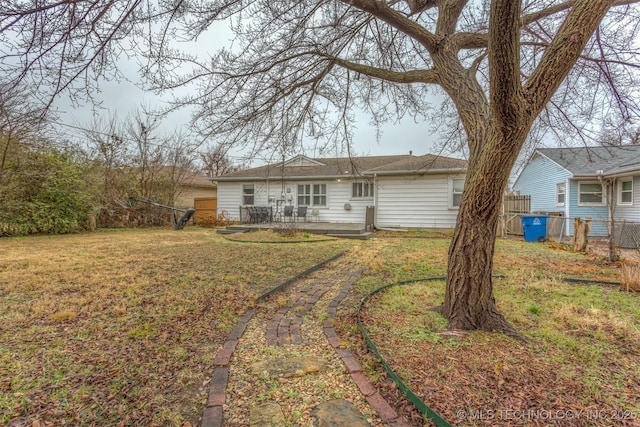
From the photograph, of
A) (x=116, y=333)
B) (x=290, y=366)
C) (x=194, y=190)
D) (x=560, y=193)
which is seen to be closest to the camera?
(x=290, y=366)

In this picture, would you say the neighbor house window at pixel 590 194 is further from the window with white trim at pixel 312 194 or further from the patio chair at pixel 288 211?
the patio chair at pixel 288 211

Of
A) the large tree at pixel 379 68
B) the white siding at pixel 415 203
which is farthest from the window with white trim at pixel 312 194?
the large tree at pixel 379 68

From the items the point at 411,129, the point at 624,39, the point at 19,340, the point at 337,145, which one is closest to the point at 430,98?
the point at 411,129

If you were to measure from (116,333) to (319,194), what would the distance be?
11655mm

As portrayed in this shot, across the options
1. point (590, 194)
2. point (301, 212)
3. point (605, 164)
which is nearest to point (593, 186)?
point (590, 194)

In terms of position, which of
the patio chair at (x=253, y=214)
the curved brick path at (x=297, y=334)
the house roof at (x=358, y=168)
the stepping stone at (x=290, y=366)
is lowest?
the stepping stone at (x=290, y=366)

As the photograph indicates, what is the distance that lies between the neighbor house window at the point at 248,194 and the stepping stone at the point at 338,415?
1380 cm

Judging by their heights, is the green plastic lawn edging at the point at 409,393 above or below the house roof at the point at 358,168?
below

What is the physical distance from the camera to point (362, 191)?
13.5m

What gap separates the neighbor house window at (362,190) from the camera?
43.7ft

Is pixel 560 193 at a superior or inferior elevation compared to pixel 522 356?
superior

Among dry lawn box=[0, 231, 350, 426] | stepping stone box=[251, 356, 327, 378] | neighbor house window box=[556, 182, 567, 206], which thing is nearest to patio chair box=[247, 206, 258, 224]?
dry lawn box=[0, 231, 350, 426]

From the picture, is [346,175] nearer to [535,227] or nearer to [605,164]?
[535,227]

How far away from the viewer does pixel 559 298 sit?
3799mm
